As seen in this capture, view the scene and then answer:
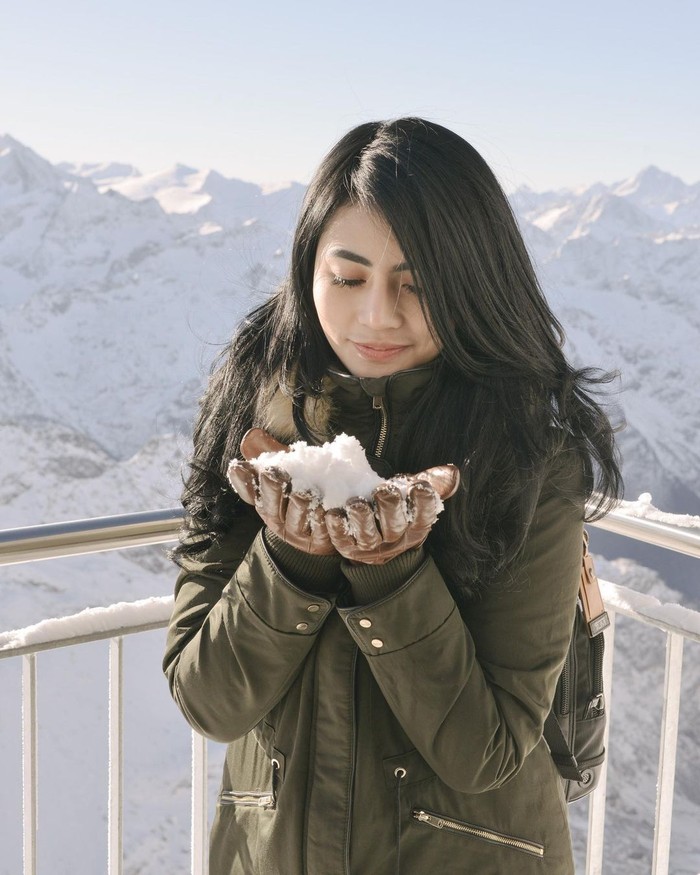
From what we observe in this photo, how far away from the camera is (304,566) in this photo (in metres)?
0.90

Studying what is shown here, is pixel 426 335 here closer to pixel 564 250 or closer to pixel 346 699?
pixel 346 699

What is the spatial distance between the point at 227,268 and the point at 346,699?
0.80m

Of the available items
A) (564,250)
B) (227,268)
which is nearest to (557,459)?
(227,268)

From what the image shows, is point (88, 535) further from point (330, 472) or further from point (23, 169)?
point (23, 169)

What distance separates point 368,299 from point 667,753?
1172mm

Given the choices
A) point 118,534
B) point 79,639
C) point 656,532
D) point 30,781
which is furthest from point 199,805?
point 656,532

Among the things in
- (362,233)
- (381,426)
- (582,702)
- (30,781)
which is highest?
(362,233)

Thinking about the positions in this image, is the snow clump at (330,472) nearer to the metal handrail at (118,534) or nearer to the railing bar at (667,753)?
the metal handrail at (118,534)

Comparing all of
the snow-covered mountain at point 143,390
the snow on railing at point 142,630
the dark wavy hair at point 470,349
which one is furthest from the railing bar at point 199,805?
the snow-covered mountain at point 143,390

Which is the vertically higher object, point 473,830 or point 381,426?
point 381,426

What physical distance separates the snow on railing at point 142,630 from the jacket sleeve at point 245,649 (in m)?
0.38

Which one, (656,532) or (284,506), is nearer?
(284,506)

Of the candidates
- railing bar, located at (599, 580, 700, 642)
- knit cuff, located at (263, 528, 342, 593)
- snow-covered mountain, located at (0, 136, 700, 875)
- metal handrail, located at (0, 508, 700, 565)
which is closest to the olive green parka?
knit cuff, located at (263, 528, 342, 593)

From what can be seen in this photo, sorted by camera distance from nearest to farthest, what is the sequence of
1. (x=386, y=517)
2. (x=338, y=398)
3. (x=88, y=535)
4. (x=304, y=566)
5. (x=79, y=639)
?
(x=386, y=517)
(x=304, y=566)
(x=338, y=398)
(x=88, y=535)
(x=79, y=639)
